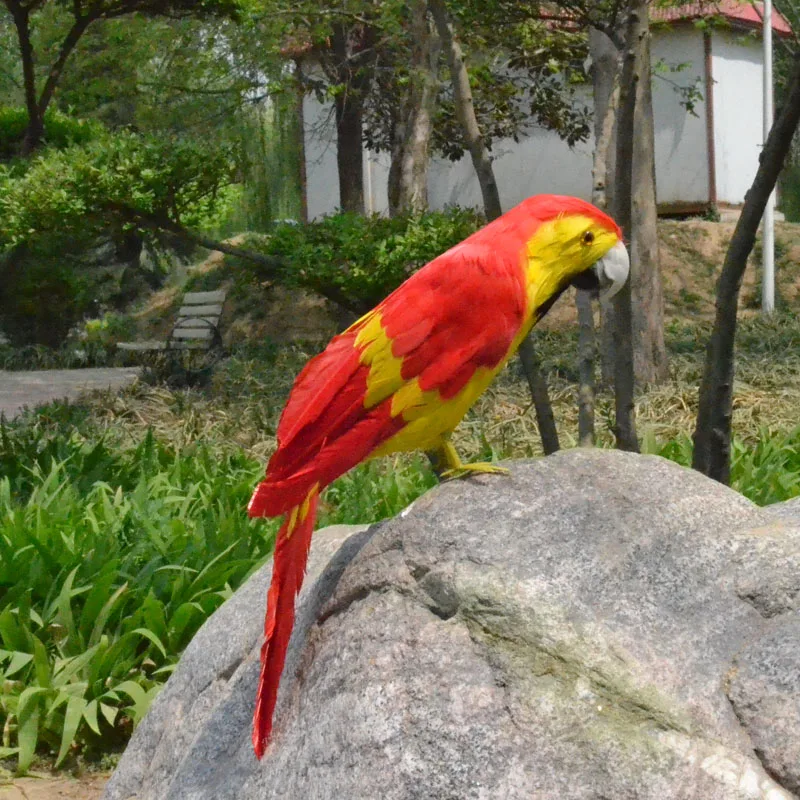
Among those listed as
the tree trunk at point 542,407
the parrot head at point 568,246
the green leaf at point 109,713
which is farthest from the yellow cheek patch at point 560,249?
the green leaf at point 109,713

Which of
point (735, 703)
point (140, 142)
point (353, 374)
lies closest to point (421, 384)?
point (353, 374)

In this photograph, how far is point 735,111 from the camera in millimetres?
14898

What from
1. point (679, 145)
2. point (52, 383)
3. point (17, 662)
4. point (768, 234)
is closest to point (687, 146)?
point (679, 145)

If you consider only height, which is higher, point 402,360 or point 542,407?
point 402,360

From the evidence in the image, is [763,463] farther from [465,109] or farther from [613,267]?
[613,267]

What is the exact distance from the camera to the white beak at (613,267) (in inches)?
85.7

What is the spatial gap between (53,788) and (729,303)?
262cm

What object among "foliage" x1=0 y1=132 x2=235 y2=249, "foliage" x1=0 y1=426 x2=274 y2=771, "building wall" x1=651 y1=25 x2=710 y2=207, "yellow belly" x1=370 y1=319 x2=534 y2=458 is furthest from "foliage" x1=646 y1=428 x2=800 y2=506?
"building wall" x1=651 y1=25 x2=710 y2=207

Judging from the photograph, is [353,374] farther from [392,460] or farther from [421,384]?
[392,460]

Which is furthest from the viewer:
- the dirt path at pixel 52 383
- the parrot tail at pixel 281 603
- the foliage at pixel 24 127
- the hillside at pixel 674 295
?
the foliage at pixel 24 127

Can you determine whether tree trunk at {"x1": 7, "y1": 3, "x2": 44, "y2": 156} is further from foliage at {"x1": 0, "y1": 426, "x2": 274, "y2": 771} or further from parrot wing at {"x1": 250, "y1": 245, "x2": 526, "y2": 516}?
parrot wing at {"x1": 250, "y1": 245, "x2": 526, "y2": 516}

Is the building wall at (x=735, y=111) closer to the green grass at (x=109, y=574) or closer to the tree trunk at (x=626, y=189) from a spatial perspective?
the green grass at (x=109, y=574)

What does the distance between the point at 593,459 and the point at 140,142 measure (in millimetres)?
6895

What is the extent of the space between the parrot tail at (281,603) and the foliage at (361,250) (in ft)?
18.1
